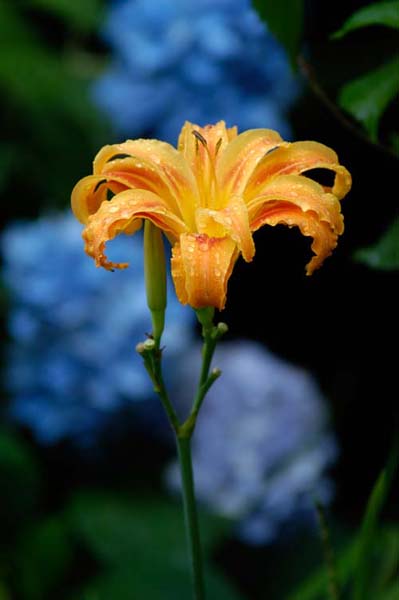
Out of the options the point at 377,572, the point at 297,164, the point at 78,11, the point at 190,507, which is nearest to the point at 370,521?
the point at 190,507

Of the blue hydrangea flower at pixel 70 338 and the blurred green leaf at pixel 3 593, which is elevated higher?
the blue hydrangea flower at pixel 70 338

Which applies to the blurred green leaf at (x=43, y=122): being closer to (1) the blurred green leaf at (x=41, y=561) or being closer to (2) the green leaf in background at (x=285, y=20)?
(1) the blurred green leaf at (x=41, y=561)

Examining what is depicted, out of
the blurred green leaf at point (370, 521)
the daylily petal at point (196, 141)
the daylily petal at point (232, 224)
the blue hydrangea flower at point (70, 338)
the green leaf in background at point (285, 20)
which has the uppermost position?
the blue hydrangea flower at point (70, 338)

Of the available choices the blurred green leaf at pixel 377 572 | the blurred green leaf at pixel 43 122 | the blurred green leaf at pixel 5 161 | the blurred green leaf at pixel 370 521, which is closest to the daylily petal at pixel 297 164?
the blurred green leaf at pixel 370 521

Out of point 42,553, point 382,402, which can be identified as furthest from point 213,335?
point 382,402

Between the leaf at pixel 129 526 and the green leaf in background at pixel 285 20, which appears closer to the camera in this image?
the green leaf in background at pixel 285 20

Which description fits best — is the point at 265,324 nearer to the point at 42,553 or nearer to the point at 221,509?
the point at 221,509
